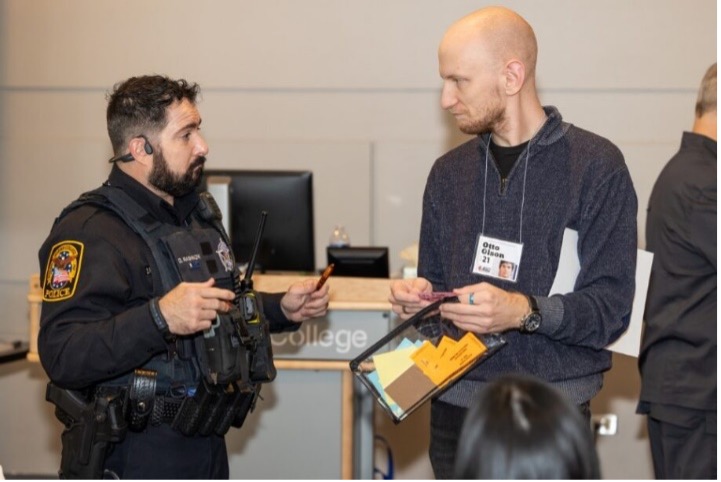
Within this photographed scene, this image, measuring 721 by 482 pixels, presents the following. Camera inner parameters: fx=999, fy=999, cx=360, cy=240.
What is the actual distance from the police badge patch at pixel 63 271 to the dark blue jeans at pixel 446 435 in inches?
35.8

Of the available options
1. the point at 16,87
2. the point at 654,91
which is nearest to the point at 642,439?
the point at 654,91

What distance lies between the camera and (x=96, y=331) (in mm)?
2234

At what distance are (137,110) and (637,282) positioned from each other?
4.37 feet

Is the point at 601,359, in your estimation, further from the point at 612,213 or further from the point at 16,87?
the point at 16,87

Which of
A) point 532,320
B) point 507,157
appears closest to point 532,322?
point 532,320

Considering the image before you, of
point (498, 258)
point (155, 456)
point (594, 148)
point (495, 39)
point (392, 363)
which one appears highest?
point (495, 39)

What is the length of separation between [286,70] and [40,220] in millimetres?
1468

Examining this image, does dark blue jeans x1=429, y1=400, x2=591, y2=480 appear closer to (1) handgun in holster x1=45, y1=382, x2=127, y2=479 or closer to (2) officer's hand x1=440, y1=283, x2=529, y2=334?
(2) officer's hand x1=440, y1=283, x2=529, y2=334

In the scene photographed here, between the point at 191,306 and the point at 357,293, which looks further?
the point at 357,293

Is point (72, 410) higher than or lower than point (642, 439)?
higher

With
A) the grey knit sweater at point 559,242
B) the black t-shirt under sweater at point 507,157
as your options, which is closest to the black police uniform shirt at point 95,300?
the grey knit sweater at point 559,242

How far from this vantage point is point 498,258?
2361 millimetres

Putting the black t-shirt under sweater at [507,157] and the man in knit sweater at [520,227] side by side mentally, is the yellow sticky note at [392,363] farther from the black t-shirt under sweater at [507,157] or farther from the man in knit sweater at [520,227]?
the black t-shirt under sweater at [507,157]

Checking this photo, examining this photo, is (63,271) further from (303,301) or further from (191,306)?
(303,301)
